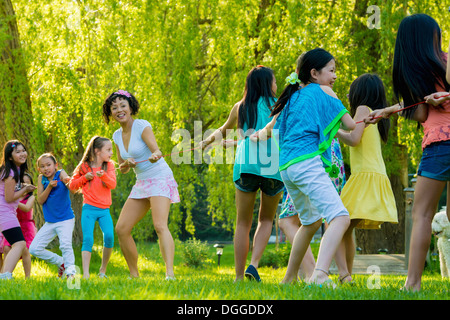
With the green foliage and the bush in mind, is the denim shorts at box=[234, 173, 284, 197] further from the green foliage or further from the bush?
the bush

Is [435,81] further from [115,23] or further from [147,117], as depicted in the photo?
[115,23]

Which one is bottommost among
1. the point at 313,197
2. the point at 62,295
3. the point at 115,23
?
the point at 62,295

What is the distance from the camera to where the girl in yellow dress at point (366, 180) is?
5010mm

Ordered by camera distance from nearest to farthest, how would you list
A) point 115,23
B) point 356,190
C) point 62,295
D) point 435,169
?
1. point 62,295
2. point 435,169
3. point 356,190
4. point 115,23

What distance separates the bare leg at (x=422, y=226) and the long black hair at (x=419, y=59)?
50 cm

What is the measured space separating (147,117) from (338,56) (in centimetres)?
333

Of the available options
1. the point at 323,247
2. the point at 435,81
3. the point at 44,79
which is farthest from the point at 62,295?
the point at 44,79

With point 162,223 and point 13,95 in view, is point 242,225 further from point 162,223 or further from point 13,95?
point 13,95

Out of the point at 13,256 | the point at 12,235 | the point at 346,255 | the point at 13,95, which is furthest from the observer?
the point at 13,95

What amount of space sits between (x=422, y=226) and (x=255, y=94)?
2068 mm

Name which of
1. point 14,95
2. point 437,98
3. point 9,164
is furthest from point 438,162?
point 14,95

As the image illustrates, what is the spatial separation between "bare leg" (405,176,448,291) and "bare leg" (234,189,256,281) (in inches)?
67.5

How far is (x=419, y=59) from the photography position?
3.88m

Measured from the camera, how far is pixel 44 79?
1006 cm
